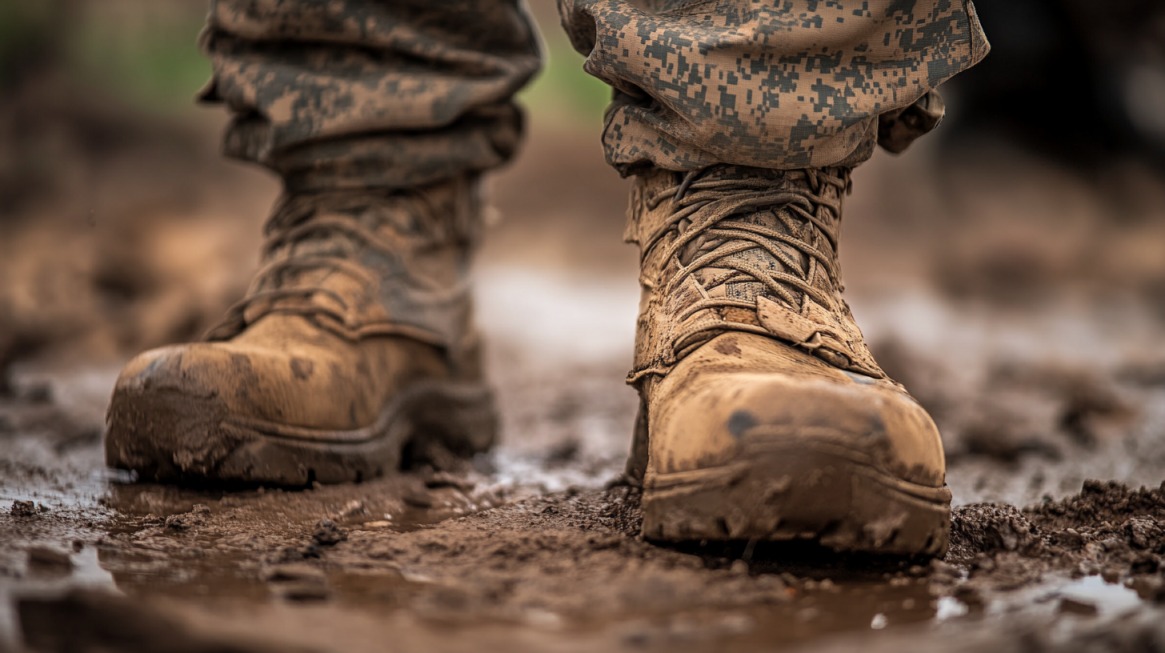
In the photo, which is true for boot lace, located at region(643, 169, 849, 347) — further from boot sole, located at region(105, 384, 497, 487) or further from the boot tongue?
boot sole, located at region(105, 384, 497, 487)

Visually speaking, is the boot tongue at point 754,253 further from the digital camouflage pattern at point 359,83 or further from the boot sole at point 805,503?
the digital camouflage pattern at point 359,83

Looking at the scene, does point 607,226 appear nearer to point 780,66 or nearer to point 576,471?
point 576,471

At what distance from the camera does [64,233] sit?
342 cm

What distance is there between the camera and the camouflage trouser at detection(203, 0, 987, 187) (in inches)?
49.1

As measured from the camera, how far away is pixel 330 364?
1.45 metres

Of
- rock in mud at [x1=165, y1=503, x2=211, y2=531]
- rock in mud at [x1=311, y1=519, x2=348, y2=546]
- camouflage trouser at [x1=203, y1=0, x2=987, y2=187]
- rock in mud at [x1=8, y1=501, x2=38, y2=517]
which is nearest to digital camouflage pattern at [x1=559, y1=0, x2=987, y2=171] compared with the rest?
camouflage trouser at [x1=203, y1=0, x2=987, y2=187]

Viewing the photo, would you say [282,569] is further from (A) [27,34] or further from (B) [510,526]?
(A) [27,34]

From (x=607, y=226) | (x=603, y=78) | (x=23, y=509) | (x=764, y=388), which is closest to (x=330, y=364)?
(x=23, y=509)

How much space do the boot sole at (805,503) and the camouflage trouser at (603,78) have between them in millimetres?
424

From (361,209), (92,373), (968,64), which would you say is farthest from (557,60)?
(968,64)

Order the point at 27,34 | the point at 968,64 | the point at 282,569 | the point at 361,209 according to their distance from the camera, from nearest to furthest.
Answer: the point at 282,569 < the point at 968,64 < the point at 361,209 < the point at 27,34

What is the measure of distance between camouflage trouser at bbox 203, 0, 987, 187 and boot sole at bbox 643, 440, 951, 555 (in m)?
0.42

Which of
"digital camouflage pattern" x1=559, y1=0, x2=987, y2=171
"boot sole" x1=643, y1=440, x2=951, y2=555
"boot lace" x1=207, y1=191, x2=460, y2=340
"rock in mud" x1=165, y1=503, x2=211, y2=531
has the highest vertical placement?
"digital camouflage pattern" x1=559, y1=0, x2=987, y2=171

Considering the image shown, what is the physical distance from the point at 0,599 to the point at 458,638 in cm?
39
